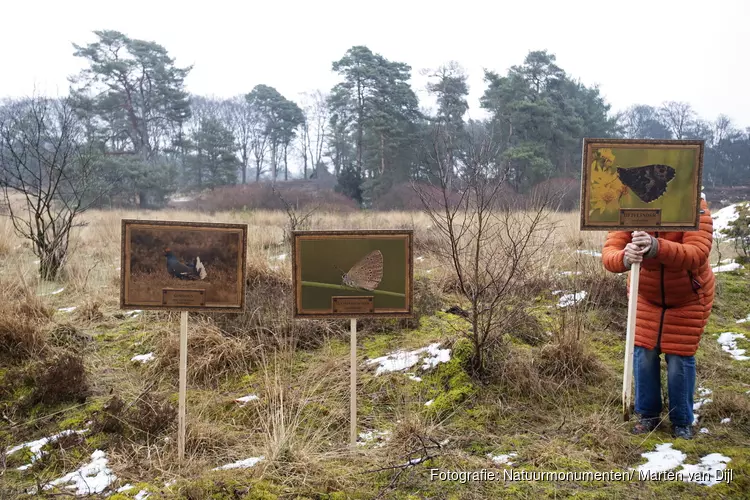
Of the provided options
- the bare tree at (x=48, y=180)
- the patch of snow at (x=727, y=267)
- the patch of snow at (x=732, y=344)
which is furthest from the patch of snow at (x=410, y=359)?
the patch of snow at (x=727, y=267)

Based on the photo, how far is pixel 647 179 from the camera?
307 centimetres

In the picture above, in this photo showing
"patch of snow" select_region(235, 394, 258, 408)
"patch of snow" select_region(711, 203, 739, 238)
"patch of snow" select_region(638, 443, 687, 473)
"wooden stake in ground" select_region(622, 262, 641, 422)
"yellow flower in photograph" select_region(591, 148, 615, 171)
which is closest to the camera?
"patch of snow" select_region(638, 443, 687, 473)

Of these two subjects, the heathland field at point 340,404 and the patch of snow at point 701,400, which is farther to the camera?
the patch of snow at point 701,400

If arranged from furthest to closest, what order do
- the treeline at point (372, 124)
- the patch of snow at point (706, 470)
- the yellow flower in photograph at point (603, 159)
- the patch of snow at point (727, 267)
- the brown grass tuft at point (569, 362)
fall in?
1. the treeline at point (372, 124)
2. the patch of snow at point (727, 267)
3. the brown grass tuft at point (569, 362)
4. the yellow flower in photograph at point (603, 159)
5. the patch of snow at point (706, 470)

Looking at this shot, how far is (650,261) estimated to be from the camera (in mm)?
2938

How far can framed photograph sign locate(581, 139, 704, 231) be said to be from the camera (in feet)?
9.84

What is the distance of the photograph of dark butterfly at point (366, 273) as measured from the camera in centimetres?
291

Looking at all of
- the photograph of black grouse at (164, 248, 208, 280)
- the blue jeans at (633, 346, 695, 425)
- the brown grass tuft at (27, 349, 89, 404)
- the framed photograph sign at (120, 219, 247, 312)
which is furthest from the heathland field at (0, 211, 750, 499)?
the photograph of black grouse at (164, 248, 208, 280)

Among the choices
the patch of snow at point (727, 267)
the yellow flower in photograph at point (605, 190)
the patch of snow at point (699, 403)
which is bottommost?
the patch of snow at point (699, 403)

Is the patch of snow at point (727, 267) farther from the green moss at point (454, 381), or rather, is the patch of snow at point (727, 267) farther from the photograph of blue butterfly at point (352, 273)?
the photograph of blue butterfly at point (352, 273)

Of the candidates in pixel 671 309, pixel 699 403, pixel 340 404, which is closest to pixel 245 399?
pixel 340 404

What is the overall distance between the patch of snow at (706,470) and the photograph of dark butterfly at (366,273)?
6.21 ft

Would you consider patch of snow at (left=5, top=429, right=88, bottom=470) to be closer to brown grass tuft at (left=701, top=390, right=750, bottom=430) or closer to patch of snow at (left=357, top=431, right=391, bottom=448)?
patch of snow at (left=357, top=431, right=391, bottom=448)

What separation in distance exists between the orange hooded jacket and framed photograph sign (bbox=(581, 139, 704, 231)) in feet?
0.51
